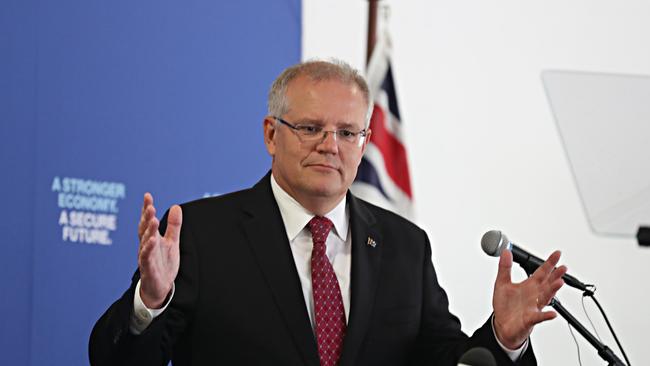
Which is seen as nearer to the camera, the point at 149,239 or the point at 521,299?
the point at 149,239

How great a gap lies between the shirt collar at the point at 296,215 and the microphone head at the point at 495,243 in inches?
20.2

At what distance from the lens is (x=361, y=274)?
8.84ft

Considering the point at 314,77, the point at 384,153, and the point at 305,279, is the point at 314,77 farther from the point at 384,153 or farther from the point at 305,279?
the point at 384,153

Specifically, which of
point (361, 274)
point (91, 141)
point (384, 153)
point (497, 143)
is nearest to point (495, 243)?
point (361, 274)

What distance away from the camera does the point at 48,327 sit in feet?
11.4

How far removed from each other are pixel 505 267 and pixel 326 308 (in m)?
0.48

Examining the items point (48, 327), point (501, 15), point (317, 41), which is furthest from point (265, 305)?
point (501, 15)

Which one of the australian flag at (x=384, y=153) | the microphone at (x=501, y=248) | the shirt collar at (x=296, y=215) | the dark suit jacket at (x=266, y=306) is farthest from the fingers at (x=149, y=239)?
the australian flag at (x=384, y=153)

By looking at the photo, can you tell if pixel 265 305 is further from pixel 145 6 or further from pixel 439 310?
pixel 145 6

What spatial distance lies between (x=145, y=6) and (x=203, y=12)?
1.28ft

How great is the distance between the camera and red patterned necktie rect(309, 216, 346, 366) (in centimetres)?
259

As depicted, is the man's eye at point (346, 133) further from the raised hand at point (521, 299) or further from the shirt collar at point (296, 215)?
the raised hand at point (521, 299)

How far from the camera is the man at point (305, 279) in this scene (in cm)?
241

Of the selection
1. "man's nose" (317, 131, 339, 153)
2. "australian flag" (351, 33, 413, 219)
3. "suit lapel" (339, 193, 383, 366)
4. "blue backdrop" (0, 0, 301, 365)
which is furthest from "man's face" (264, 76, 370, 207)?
"australian flag" (351, 33, 413, 219)
